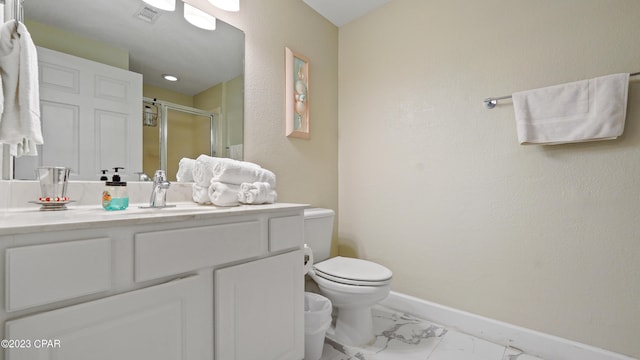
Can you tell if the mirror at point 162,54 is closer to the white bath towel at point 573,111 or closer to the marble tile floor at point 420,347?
the marble tile floor at point 420,347

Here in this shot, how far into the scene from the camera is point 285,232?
112 cm

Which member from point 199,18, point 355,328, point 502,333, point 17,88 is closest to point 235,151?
point 199,18

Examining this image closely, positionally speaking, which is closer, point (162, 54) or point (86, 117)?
point (86, 117)

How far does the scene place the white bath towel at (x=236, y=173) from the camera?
3.84 feet

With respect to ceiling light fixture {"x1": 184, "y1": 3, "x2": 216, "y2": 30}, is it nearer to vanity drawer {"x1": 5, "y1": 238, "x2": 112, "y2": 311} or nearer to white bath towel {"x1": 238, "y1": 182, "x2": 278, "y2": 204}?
white bath towel {"x1": 238, "y1": 182, "x2": 278, "y2": 204}

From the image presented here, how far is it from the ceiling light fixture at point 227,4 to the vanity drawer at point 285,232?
48.7 inches

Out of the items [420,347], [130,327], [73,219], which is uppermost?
[73,219]

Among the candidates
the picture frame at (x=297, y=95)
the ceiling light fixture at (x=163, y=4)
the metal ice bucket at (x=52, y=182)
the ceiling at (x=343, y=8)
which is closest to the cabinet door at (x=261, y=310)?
the metal ice bucket at (x=52, y=182)

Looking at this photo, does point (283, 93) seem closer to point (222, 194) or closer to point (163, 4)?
point (163, 4)

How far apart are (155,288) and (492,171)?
171 cm

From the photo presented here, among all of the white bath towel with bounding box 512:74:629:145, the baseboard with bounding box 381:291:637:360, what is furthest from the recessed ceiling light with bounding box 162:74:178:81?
the baseboard with bounding box 381:291:637:360

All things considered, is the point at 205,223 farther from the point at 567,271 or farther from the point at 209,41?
the point at 567,271

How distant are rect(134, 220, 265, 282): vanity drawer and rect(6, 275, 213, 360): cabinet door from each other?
1.9 inches

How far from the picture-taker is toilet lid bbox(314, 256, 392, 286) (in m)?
1.40
